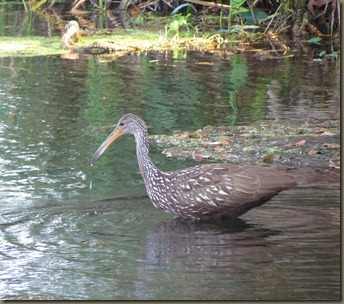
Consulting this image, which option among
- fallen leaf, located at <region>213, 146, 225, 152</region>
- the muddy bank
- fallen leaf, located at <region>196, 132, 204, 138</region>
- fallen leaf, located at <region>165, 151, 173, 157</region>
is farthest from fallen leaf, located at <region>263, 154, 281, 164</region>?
fallen leaf, located at <region>196, 132, 204, 138</region>

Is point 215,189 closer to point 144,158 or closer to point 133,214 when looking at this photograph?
point 133,214

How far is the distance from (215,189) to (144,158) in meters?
0.86

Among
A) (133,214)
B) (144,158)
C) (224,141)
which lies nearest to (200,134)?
(224,141)

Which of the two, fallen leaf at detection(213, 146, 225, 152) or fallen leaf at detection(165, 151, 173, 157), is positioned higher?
fallen leaf at detection(213, 146, 225, 152)

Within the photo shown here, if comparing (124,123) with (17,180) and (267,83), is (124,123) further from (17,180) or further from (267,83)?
(267,83)

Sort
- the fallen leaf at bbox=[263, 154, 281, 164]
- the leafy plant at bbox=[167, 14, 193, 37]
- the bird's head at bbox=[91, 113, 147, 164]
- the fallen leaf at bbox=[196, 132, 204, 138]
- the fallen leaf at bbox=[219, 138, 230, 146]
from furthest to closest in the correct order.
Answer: the leafy plant at bbox=[167, 14, 193, 37] < the fallen leaf at bbox=[196, 132, 204, 138] < the fallen leaf at bbox=[219, 138, 230, 146] < the fallen leaf at bbox=[263, 154, 281, 164] < the bird's head at bbox=[91, 113, 147, 164]

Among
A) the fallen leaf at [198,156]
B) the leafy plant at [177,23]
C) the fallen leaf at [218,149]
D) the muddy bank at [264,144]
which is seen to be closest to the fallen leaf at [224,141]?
the muddy bank at [264,144]

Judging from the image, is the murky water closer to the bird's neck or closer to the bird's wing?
the bird's wing

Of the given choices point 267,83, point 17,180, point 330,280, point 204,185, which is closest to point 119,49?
point 267,83

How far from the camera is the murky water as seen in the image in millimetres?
6066

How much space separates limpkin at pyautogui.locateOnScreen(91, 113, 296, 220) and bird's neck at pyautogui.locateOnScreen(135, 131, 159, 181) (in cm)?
6

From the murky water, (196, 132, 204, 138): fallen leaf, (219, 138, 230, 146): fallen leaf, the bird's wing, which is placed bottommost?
the murky water

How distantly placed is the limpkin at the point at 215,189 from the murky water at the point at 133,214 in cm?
14

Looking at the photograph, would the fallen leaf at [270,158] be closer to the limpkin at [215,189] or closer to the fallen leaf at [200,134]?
the fallen leaf at [200,134]
